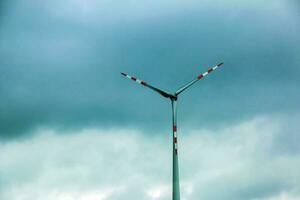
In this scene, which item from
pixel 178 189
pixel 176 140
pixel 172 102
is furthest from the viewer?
pixel 172 102

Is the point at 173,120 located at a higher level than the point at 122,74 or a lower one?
lower

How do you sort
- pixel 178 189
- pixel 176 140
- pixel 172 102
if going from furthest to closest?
pixel 172 102 < pixel 176 140 < pixel 178 189

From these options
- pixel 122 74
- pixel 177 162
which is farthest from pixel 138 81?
pixel 177 162

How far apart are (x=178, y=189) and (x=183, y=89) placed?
18.3m

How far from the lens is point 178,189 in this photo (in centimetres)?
6144

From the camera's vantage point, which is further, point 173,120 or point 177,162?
point 173,120

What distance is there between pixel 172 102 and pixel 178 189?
50.4 feet

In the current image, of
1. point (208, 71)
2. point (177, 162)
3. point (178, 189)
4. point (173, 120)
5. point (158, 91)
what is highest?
point (208, 71)

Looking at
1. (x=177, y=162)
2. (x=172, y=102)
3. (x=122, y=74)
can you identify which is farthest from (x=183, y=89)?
(x=177, y=162)

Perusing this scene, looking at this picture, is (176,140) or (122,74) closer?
(176,140)

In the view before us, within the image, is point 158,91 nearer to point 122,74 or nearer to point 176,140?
point 122,74

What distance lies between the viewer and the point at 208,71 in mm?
76625

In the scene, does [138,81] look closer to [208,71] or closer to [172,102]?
[172,102]

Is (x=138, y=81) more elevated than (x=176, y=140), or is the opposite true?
(x=138, y=81)
